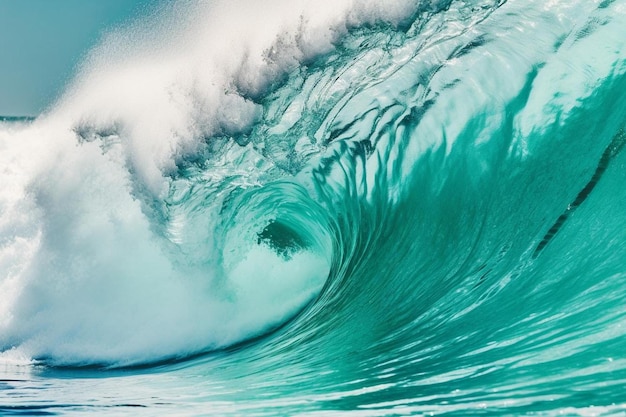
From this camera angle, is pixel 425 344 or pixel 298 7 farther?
pixel 298 7

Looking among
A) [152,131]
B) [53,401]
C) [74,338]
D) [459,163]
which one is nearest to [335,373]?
[53,401]

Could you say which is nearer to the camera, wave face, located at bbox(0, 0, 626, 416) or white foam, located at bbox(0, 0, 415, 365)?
wave face, located at bbox(0, 0, 626, 416)

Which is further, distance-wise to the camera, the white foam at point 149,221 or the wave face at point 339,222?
the white foam at point 149,221

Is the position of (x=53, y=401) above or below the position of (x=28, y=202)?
below

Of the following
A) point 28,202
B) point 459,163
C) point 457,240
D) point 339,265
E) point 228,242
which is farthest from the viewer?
point 28,202

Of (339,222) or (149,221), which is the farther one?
(149,221)

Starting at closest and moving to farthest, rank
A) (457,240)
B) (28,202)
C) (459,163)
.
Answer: (457,240)
(459,163)
(28,202)

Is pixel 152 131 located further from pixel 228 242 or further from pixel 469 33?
pixel 469 33

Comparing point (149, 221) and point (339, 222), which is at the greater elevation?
point (149, 221)
